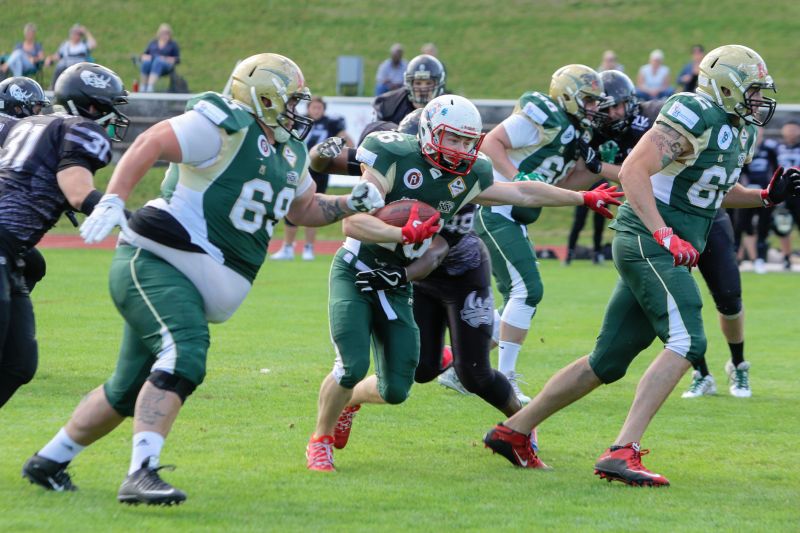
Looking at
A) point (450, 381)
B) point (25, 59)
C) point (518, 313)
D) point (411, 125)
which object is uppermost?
point (411, 125)

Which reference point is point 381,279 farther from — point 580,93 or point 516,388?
point 580,93

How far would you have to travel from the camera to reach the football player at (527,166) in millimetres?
7527

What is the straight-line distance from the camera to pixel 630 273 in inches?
222

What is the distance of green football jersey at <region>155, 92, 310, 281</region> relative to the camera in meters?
4.74

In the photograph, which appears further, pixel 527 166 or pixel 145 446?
pixel 527 166

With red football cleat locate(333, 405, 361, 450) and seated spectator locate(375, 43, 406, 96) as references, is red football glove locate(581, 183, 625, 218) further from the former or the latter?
seated spectator locate(375, 43, 406, 96)

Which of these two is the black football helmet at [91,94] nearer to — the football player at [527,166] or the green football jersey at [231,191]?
the green football jersey at [231,191]

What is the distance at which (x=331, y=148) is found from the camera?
5746 millimetres

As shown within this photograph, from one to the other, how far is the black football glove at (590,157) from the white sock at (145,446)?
3.95 meters

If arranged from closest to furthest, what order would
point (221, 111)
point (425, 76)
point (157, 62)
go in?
1. point (221, 111)
2. point (425, 76)
3. point (157, 62)

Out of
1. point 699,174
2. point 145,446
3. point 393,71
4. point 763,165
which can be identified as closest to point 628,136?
point 699,174

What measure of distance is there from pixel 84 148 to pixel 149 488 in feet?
4.65

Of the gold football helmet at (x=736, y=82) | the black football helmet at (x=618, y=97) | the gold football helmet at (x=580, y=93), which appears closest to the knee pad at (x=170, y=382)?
the gold football helmet at (x=736, y=82)

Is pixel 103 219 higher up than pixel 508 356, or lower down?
higher up
